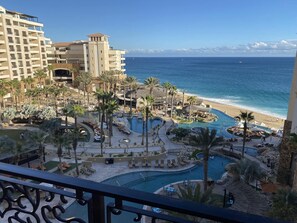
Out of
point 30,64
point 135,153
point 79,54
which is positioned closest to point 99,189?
point 135,153

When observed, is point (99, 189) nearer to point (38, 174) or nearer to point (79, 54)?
point (38, 174)

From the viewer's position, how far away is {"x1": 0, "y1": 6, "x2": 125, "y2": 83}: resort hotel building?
52.9 metres

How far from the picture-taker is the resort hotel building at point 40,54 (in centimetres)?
5291

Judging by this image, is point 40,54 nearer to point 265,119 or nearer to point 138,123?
point 138,123

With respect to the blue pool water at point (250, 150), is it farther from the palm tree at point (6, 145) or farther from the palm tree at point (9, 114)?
the palm tree at point (9, 114)

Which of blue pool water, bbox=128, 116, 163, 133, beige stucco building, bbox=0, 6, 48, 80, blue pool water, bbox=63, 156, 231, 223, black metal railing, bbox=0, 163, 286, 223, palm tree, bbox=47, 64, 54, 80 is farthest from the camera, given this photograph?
palm tree, bbox=47, 64, 54, 80

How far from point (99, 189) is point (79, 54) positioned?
7722 cm

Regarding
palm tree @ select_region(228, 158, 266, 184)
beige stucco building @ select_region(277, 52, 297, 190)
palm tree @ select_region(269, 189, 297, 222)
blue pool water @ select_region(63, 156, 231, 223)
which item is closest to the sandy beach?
blue pool water @ select_region(63, 156, 231, 223)

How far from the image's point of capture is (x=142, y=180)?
2370 centimetres

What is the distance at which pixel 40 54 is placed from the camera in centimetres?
6569

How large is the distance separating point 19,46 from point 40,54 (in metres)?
8.60

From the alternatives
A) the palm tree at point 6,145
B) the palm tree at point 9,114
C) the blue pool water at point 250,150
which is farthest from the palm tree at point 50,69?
the blue pool water at point 250,150

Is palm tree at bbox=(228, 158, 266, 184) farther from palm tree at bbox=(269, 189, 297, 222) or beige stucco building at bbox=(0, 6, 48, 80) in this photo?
beige stucco building at bbox=(0, 6, 48, 80)

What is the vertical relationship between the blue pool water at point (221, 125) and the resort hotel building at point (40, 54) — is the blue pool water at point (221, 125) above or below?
below
